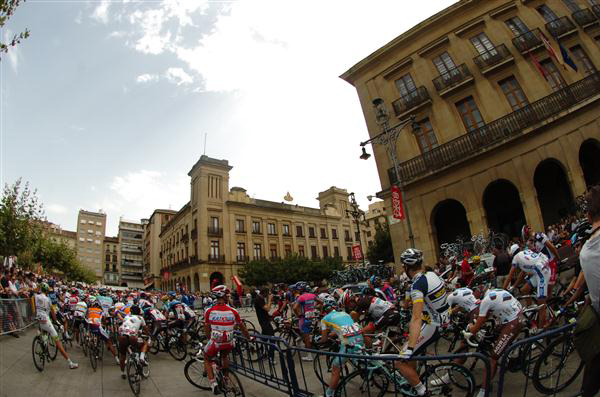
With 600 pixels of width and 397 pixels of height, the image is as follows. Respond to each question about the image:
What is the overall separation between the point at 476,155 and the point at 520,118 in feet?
8.38

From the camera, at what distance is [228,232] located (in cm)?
4359

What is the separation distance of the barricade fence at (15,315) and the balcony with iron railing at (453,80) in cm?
2163

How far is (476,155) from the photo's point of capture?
16031 mm

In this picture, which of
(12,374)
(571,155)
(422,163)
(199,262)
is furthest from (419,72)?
(199,262)

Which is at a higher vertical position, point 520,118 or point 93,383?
point 520,118

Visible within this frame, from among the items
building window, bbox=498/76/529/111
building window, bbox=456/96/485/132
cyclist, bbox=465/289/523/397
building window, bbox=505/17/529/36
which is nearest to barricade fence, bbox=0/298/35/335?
cyclist, bbox=465/289/523/397

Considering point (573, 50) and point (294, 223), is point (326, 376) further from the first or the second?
point (294, 223)

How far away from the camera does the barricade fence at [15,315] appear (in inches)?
418

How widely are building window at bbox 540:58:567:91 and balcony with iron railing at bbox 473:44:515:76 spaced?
168cm

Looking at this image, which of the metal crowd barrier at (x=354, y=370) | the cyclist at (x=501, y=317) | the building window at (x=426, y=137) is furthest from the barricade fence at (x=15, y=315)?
the building window at (x=426, y=137)

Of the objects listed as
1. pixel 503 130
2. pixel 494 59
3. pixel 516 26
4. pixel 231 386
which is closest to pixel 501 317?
pixel 231 386

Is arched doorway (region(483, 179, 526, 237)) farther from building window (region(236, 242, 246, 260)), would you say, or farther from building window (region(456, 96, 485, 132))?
building window (region(236, 242, 246, 260))

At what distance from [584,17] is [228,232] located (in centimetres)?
3910

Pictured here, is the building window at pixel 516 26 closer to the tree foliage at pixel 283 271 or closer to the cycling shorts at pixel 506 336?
the cycling shorts at pixel 506 336
